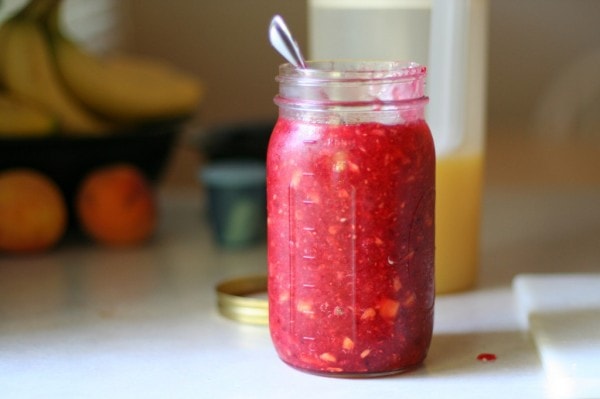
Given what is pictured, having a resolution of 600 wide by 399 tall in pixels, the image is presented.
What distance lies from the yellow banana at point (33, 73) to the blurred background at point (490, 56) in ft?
1.45

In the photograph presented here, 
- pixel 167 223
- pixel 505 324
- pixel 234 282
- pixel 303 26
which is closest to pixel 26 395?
pixel 234 282

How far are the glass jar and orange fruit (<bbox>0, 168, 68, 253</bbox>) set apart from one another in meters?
0.44

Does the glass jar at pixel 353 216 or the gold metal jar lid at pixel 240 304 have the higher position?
the glass jar at pixel 353 216

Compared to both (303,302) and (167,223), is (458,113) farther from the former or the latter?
(167,223)

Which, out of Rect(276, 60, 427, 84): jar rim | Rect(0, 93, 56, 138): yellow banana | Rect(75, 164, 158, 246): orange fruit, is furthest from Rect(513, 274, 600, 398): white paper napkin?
Rect(0, 93, 56, 138): yellow banana

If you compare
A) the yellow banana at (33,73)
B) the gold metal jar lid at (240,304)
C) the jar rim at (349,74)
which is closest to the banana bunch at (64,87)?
the yellow banana at (33,73)

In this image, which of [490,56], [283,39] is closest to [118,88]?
[283,39]

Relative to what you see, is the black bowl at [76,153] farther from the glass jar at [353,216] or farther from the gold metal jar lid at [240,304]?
the glass jar at [353,216]

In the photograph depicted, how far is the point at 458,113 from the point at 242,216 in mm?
320

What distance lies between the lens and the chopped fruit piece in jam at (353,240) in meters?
0.69

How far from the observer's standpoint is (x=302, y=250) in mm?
708

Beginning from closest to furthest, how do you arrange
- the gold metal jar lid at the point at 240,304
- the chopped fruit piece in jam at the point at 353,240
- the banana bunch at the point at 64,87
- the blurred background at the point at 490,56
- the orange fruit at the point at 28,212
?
the chopped fruit piece in jam at the point at 353,240, the gold metal jar lid at the point at 240,304, the orange fruit at the point at 28,212, the banana bunch at the point at 64,87, the blurred background at the point at 490,56

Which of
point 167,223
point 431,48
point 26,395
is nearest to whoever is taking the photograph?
point 26,395

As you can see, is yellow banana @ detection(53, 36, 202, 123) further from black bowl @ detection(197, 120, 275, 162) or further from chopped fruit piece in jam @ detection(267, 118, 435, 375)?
chopped fruit piece in jam @ detection(267, 118, 435, 375)
